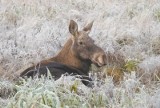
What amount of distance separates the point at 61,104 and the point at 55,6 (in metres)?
6.32

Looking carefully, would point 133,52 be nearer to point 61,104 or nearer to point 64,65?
point 64,65

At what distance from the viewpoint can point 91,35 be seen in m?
8.80

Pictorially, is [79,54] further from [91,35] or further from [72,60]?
[91,35]

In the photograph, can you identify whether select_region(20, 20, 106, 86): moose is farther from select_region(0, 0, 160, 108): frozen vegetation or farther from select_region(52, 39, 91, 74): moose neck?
select_region(0, 0, 160, 108): frozen vegetation

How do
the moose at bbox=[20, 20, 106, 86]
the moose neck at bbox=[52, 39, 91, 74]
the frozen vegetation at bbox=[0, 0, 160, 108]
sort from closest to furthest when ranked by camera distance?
1. the frozen vegetation at bbox=[0, 0, 160, 108]
2. the moose at bbox=[20, 20, 106, 86]
3. the moose neck at bbox=[52, 39, 91, 74]

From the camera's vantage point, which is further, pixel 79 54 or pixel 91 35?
pixel 91 35

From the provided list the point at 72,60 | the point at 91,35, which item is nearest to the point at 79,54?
the point at 72,60

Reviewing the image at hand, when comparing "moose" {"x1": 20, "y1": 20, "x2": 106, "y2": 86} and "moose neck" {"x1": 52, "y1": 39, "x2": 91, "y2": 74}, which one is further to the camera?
"moose neck" {"x1": 52, "y1": 39, "x2": 91, "y2": 74}

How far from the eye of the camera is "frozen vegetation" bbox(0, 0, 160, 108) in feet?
16.6

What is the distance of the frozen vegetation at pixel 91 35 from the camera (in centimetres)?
507

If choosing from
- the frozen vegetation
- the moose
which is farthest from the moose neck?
the frozen vegetation

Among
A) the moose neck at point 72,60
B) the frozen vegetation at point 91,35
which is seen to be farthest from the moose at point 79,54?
the frozen vegetation at point 91,35

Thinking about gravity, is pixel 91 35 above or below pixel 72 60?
above

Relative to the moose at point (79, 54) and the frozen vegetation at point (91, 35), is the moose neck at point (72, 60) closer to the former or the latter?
the moose at point (79, 54)
